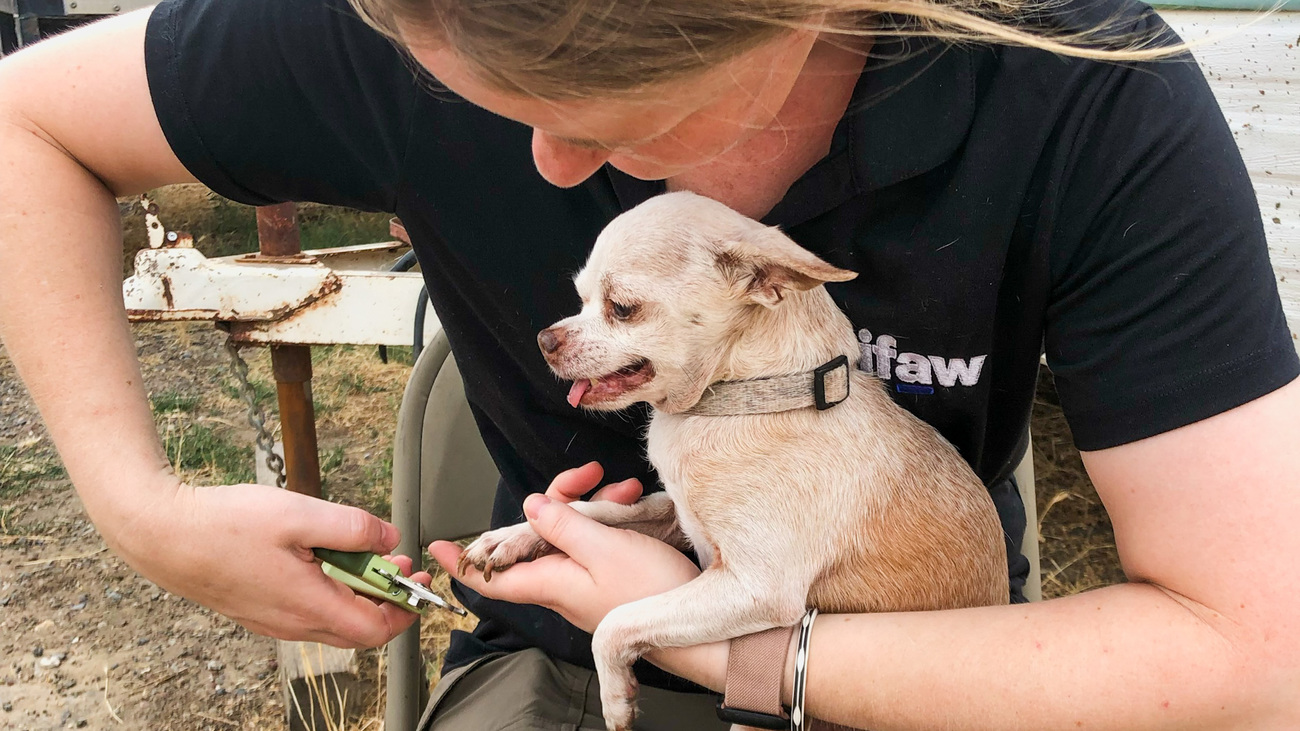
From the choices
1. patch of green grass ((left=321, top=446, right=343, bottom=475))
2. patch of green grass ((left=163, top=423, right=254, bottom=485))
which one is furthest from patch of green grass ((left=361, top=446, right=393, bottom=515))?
patch of green grass ((left=163, top=423, right=254, bottom=485))

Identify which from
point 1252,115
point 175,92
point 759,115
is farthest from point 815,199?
point 1252,115

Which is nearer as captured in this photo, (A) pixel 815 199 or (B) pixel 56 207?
(A) pixel 815 199

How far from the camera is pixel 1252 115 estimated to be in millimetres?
2227

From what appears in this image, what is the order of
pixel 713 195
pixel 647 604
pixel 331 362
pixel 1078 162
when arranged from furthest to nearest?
1. pixel 331 362
2. pixel 713 195
3. pixel 647 604
4. pixel 1078 162

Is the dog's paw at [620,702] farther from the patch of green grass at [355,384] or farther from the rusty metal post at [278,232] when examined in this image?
the patch of green grass at [355,384]

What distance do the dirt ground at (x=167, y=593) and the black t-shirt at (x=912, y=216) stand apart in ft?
5.62

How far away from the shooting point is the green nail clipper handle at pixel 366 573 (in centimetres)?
126

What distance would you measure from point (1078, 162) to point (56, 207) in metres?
1.28

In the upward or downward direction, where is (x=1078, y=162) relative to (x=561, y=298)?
upward

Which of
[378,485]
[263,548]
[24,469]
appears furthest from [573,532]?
[24,469]

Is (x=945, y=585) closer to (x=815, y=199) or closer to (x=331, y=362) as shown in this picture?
(x=815, y=199)

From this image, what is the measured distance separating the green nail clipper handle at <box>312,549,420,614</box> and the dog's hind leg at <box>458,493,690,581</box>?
3.4 inches

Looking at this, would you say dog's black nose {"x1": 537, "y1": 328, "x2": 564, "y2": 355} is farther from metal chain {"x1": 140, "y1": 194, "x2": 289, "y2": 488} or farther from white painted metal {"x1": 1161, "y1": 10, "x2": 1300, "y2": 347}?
white painted metal {"x1": 1161, "y1": 10, "x2": 1300, "y2": 347}

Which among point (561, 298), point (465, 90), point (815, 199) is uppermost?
point (465, 90)
